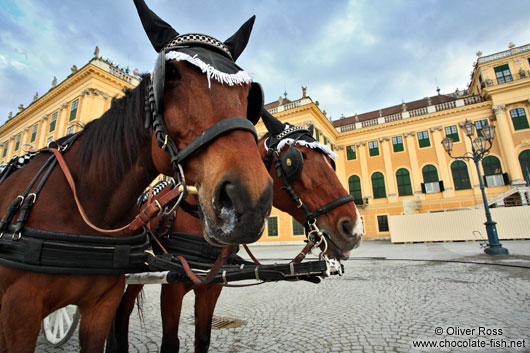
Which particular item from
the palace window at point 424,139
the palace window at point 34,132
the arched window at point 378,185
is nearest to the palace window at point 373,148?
the arched window at point 378,185

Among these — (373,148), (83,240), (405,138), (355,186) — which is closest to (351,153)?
(373,148)

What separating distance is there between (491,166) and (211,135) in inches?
1308

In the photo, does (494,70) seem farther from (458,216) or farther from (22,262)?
(22,262)

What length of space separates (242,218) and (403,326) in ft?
11.8

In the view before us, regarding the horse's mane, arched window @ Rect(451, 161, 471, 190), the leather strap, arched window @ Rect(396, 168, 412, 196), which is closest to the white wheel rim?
the leather strap

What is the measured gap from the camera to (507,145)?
25.1 m

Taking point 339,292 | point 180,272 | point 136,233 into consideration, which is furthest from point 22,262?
point 339,292

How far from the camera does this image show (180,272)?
165 cm

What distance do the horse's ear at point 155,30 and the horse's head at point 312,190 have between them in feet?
4.38

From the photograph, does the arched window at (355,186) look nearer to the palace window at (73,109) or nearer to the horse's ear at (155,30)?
the palace window at (73,109)

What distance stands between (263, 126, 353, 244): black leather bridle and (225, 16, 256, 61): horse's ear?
106cm

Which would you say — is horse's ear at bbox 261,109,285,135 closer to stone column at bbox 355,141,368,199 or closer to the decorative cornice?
stone column at bbox 355,141,368,199

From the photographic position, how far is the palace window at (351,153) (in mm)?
31797

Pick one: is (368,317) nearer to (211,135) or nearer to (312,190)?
(312,190)
